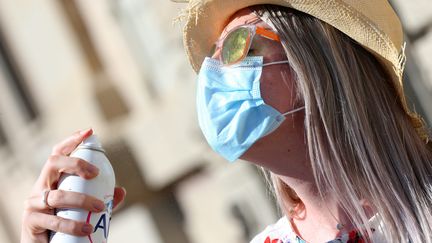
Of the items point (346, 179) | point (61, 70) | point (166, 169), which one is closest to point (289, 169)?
point (346, 179)

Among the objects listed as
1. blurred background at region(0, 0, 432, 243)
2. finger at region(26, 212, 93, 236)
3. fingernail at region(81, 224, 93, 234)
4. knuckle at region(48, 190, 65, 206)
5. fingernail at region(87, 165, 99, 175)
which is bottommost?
blurred background at region(0, 0, 432, 243)

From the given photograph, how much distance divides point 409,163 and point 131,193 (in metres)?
7.88

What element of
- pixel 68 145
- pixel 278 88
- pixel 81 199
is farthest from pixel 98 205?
pixel 278 88

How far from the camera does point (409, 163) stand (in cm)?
271

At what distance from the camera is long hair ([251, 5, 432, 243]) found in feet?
8.76

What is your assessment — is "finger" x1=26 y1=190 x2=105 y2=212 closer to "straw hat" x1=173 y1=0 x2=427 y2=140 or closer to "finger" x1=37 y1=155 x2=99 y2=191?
"finger" x1=37 y1=155 x2=99 y2=191

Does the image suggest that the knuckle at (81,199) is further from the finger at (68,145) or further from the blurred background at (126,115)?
the blurred background at (126,115)

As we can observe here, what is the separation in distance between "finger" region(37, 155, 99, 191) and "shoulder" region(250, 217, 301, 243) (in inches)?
18.3

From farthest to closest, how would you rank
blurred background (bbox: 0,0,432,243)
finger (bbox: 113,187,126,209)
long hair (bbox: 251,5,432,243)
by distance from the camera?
blurred background (bbox: 0,0,432,243), finger (bbox: 113,187,126,209), long hair (bbox: 251,5,432,243)

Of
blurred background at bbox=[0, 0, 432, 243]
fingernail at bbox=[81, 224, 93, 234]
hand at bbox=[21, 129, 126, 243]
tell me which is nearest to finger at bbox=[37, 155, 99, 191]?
hand at bbox=[21, 129, 126, 243]

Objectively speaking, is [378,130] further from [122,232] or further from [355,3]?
[122,232]

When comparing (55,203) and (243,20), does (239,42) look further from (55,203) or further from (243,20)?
(55,203)

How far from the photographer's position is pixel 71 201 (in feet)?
9.26

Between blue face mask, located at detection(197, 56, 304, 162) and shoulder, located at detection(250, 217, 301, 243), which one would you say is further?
shoulder, located at detection(250, 217, 301, 243)
